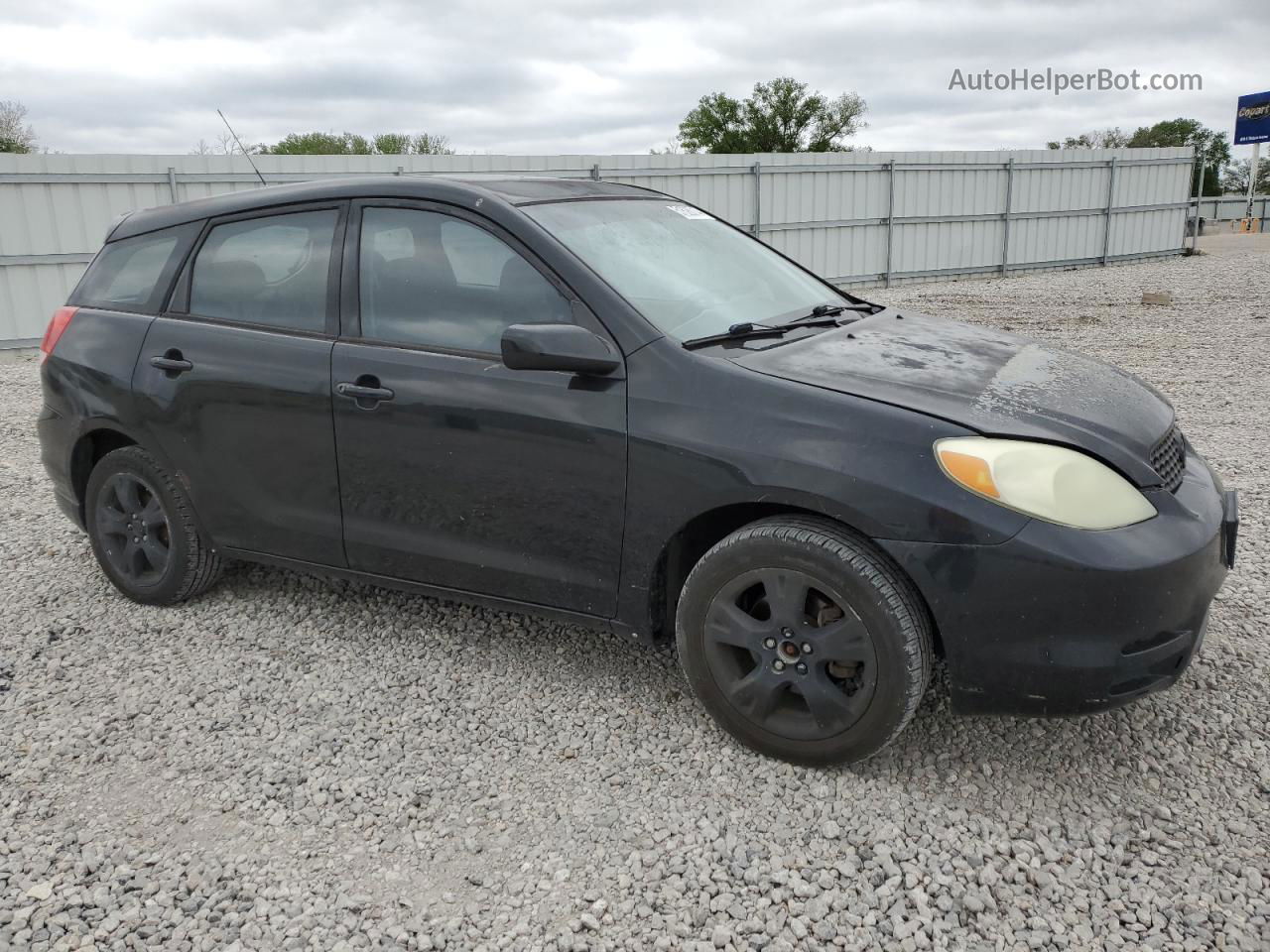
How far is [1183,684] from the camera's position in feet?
11.1

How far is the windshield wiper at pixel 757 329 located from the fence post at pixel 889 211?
17.1m

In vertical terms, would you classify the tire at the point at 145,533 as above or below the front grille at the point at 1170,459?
below

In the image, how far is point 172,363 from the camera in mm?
3779

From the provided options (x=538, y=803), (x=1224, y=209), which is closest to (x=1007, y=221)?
(x=538, y=803)

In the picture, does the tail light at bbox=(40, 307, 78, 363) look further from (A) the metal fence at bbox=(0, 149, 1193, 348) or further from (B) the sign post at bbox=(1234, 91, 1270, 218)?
(B) the sign post at bbox=(1234, 91, 1270, 218)

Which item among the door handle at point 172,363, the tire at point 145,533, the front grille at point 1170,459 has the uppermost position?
the door handle at point 172,363

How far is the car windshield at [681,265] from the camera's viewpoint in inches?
126

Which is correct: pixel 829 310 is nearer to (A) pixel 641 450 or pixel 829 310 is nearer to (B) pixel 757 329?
(B) pixel 757 329

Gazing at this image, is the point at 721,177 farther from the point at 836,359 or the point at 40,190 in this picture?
the point at 836,359

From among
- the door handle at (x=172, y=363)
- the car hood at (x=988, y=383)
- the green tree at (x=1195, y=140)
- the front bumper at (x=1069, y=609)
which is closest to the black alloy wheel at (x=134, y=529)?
the door handle at (x=172, y=363)

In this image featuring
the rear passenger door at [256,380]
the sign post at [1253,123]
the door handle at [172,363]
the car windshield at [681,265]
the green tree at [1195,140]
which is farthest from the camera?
the green tree at [1195,140]

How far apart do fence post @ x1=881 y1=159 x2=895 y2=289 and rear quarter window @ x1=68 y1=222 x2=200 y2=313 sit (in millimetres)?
17330

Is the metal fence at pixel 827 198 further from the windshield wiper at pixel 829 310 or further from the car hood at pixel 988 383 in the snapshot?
the car hood at pixel 988 383

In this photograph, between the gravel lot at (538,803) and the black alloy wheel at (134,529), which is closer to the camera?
the gravel lot at (538,803)
